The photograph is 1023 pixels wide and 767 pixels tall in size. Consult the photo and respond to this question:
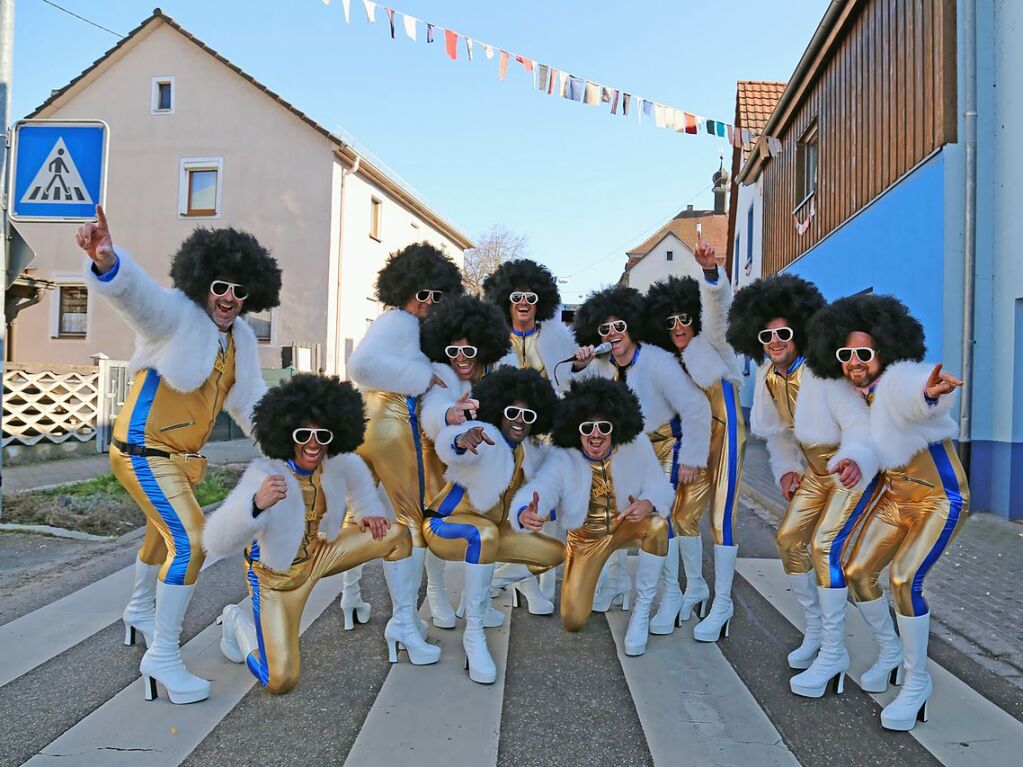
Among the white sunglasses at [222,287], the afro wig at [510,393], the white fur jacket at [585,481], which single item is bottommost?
the white fur jacket at [585,481]

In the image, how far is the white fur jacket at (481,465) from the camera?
3736mm

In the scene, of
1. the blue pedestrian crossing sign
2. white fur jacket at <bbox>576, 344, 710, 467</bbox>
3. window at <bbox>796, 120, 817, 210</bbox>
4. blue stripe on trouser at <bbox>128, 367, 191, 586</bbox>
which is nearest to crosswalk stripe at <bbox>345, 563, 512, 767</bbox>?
blue stripe on trouser at <bbox>128, 367, 191, 586</bbox>

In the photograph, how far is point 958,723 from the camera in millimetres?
3027

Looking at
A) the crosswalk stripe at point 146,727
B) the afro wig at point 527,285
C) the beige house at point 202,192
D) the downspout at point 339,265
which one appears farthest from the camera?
the downspout at point 339,265

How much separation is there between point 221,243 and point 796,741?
3.39m

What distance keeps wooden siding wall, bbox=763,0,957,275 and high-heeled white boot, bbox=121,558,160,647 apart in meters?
8.17

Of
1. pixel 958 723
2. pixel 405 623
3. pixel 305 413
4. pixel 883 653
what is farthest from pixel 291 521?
pixel 958 723

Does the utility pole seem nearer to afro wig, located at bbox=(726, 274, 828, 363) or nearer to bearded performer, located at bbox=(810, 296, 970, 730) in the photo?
afro wig, located at bbox=(726, 274, 828, 363)

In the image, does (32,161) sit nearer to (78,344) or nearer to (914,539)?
(914,539)

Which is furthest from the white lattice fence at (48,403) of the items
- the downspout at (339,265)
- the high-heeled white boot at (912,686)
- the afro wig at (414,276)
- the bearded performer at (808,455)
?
the high-heeled white boot at (912,686)

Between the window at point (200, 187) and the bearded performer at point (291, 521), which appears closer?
the bearded performer at point (291, 521)

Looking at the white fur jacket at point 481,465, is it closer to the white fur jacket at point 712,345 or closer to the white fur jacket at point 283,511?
the white fur jacket at point 283,511

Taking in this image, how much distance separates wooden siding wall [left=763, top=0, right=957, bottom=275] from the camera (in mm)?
7660

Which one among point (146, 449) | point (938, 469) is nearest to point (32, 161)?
point (146, 449)
